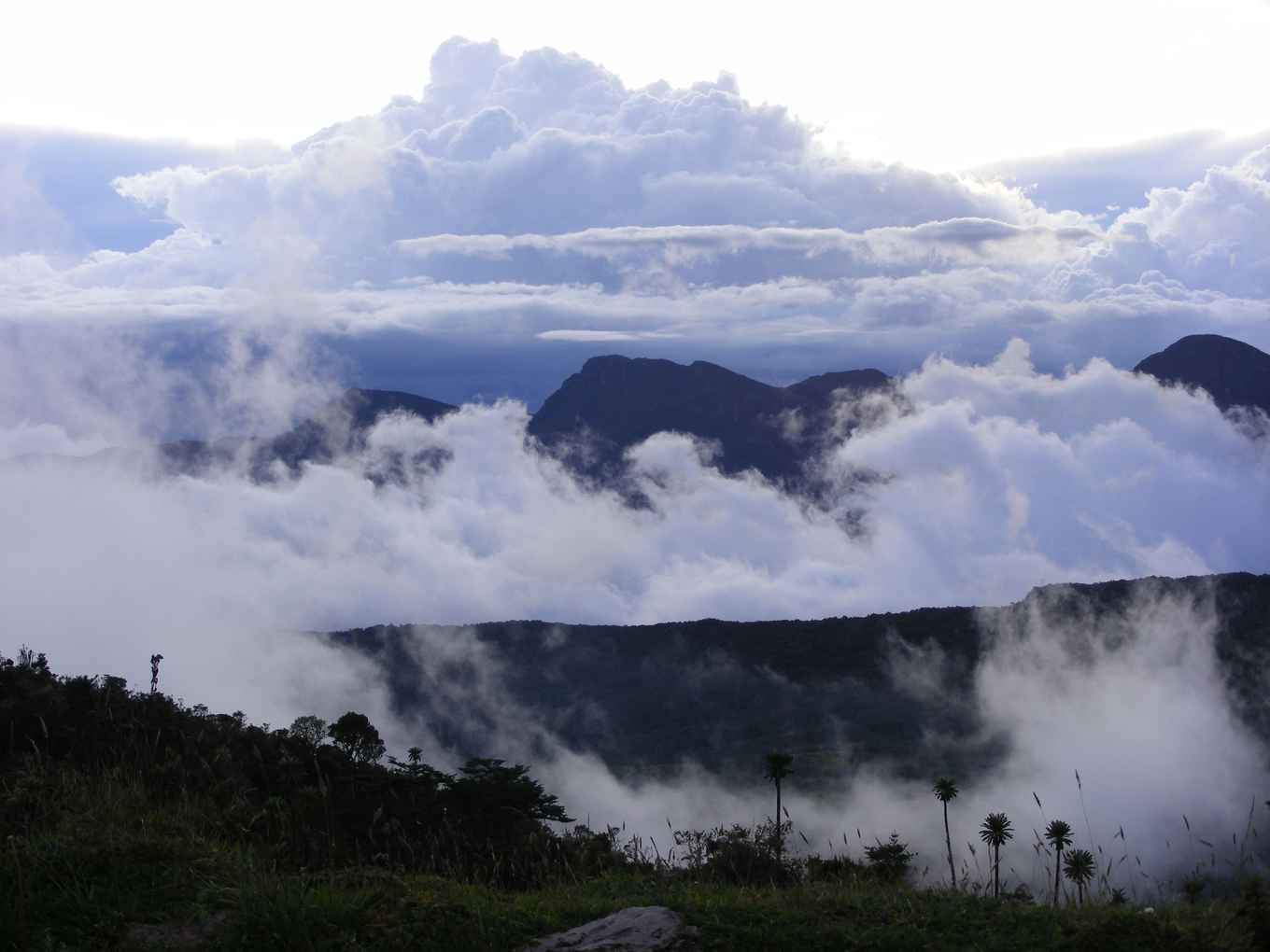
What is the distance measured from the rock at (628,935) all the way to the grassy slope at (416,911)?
20 centimetres

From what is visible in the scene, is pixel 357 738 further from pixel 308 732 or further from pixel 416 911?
pixel 416 911

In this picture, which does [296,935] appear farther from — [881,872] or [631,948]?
[881,872]

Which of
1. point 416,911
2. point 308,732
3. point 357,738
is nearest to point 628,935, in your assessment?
point 416,911

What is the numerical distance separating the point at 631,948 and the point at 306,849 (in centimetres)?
452

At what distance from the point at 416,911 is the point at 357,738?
23559mm

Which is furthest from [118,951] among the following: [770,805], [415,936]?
[770,805]

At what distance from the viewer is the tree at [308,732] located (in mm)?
21947

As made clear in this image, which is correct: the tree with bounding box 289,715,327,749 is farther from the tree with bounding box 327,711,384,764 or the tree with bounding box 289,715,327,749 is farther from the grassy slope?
the grassy slope

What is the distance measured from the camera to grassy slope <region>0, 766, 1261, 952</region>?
8.98 metres

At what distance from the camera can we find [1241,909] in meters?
9.20

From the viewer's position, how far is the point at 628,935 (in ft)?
29.7

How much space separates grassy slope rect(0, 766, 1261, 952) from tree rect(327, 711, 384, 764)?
37.7 feet

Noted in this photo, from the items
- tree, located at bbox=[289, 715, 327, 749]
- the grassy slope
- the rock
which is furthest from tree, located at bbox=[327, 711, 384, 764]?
the rock

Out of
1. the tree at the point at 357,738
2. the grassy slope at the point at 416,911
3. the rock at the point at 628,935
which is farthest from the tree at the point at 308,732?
the rock at the point at 628,935
